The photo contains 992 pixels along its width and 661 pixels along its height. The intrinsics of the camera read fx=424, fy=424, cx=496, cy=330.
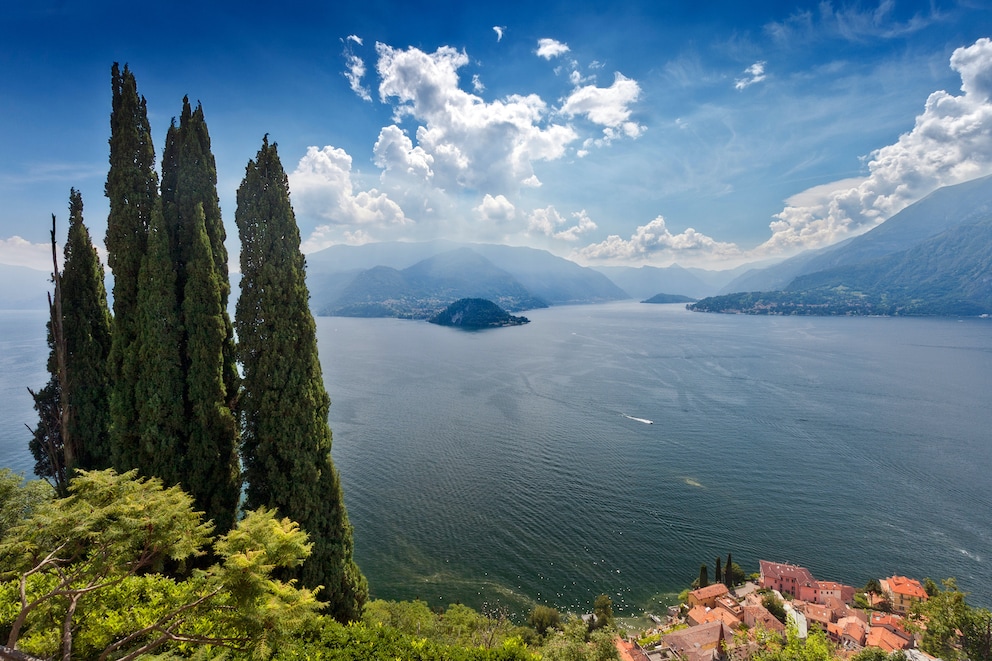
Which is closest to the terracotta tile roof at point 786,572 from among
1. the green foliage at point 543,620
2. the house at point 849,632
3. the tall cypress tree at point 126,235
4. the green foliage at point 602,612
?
the house at point 849,632

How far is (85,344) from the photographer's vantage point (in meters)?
15.6

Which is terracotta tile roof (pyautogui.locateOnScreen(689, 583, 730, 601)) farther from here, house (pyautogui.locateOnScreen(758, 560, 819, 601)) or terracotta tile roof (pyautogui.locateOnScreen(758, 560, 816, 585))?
terracotta tile roof (pyautogui.locateOnScreen(758, 560, 816, 585))

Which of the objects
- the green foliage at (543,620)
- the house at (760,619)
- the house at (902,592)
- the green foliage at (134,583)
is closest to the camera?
the green foliage at (134,583)

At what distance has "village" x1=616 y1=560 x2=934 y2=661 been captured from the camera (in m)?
21.5

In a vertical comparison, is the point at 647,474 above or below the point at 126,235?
below

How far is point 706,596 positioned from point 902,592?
1147 centimetres

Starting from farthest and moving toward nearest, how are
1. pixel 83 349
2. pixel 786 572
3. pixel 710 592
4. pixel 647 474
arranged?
pixel 647 474 → pixel 786 572 → pixel 710 592 → pixel 83 349

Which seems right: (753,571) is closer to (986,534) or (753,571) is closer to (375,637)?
(986,534)

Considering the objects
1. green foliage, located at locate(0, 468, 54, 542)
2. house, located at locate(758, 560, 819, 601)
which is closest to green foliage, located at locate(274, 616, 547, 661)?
green foliage, located at locate(0, 468, 54, 542)

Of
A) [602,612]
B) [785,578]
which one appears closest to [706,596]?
[785,578]

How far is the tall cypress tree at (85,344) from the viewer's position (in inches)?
596

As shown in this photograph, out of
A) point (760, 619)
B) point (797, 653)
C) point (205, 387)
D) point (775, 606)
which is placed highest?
point (205, 387)

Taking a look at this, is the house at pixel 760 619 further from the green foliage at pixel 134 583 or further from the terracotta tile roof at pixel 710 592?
the green foliage at pixel 134 583

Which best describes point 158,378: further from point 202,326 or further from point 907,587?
point 907,587
